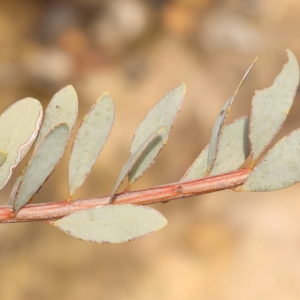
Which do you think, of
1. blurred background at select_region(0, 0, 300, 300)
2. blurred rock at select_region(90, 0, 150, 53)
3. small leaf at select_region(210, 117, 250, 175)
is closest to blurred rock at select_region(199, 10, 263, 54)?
blurred background at select_region(0, 0, 300, 300)

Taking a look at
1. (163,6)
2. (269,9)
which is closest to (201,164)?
(163,6)

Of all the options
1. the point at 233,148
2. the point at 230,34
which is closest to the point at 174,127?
the point at 230,34

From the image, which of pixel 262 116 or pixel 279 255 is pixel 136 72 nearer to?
pixel 279 255

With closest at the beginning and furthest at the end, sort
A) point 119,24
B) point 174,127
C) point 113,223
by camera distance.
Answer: point 113,223, point 174,127, point 119,24

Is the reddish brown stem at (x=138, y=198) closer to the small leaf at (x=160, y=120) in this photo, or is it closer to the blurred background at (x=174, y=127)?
the small leaf at (x=160, y=120)

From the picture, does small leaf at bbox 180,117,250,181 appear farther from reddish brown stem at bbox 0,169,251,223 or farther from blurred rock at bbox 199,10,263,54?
blurred rock at bbox 199,10,263,54

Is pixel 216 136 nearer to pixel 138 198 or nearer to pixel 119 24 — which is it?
pixel 138 198
